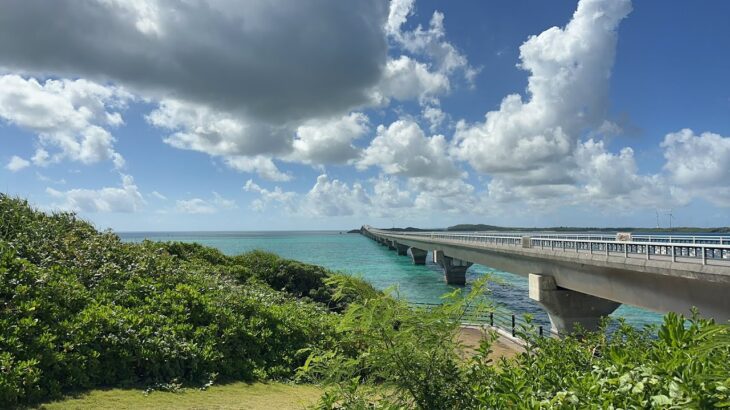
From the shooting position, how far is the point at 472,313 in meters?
4.71

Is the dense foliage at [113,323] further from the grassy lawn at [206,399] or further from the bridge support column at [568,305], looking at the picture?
the bridge support column at [568,305]

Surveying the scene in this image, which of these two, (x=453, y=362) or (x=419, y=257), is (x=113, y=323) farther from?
(x=419, y=257)

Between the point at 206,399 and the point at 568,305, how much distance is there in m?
24.1

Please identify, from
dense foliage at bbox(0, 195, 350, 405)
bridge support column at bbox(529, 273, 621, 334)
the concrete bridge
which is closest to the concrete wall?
the concrete bridge

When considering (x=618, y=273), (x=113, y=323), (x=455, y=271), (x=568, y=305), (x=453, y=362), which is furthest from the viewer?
(x=455, y=271)

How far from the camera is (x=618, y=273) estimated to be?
69.0 feet

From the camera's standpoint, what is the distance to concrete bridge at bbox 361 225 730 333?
51.1 ft

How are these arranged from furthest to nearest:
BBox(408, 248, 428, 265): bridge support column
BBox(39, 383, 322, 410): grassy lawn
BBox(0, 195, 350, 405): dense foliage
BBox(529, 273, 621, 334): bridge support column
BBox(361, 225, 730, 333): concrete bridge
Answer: BBox(408, 248, 428, 265): bridge support column < BBox(529, 273, 621, 334): bridge support column < BBox(361, 225, 730, 333): concrete bridge < BBox(0, 195, 350, 405): dense foliage < BBox(39, 383, 322, 410): grassy lawn

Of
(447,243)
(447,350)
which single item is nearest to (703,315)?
(447,350)

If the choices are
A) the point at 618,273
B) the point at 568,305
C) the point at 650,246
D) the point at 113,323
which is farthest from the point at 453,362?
the point at 568,305

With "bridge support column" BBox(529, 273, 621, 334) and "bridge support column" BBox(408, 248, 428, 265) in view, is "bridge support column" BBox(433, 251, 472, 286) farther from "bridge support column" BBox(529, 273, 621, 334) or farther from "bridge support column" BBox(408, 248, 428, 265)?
"bridge support column" BBox(408, 248, 428, 265)

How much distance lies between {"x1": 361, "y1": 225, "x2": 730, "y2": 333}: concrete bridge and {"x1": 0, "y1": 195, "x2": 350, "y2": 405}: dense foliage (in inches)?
335

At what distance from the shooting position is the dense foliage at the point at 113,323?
7.59m

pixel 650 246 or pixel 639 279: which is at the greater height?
pixel 650 246
